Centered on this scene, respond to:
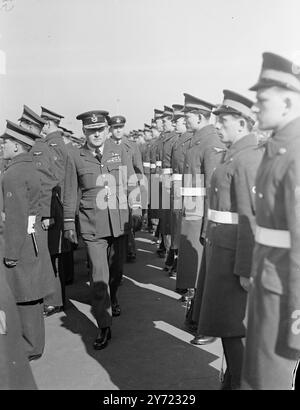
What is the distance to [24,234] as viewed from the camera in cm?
362

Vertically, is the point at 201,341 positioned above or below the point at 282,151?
below

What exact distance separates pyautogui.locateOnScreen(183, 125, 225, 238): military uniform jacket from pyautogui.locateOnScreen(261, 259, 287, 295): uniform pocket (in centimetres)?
205

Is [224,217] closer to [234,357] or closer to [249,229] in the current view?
[249,229]

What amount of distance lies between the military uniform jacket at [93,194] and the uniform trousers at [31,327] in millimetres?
829

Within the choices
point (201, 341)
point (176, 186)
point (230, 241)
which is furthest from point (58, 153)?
point (230, 241)

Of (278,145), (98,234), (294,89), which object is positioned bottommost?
(98,234)

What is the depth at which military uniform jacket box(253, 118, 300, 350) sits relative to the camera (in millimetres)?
1977

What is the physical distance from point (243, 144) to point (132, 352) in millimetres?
2031

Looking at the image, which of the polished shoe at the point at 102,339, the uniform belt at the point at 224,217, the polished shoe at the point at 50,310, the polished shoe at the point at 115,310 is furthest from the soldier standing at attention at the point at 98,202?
the uniform belt at the point at 224,217

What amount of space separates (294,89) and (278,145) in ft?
0.84

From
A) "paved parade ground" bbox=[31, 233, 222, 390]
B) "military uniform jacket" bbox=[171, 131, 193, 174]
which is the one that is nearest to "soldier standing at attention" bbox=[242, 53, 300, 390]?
"paved parade ground" bbox=[31, 233, 222, 390]

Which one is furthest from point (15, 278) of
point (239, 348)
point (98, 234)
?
point (239, 348)
